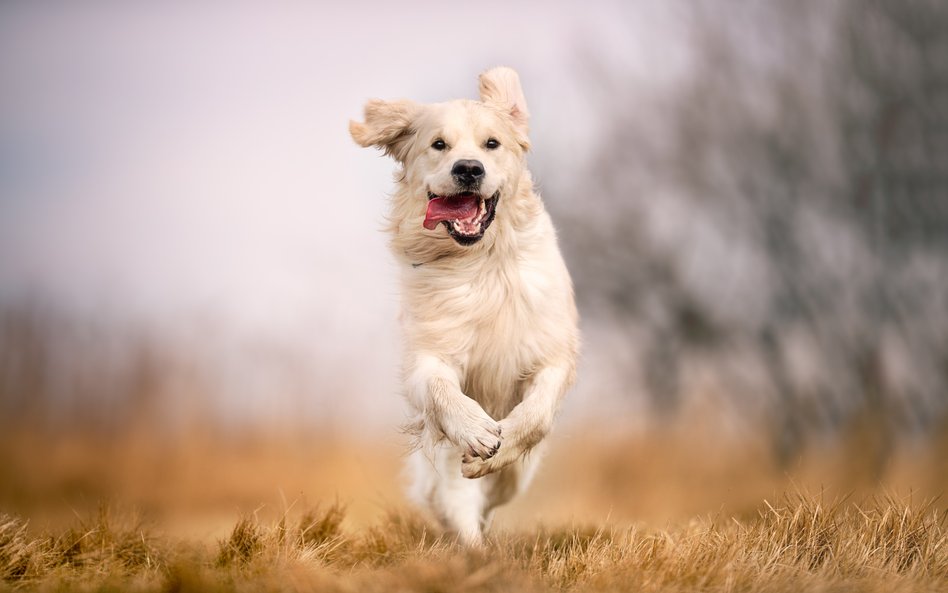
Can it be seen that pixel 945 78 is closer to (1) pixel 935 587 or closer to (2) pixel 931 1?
(2) pixel 931 1

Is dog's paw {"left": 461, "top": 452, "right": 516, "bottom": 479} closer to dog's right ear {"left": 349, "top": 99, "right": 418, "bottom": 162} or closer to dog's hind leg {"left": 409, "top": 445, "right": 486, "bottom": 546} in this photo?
dog's hind leg {"left": 409, "top": 445, "right": 486, "bottom": 546}

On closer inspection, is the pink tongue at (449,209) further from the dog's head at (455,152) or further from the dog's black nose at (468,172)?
the dog's black nose at (468,172)

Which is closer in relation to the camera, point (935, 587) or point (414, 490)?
point (935, 587)

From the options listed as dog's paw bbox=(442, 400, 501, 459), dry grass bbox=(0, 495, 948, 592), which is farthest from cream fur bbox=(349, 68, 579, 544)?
dry grass bbox=(0, 495, 948, 592)

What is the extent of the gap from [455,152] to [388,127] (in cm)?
65

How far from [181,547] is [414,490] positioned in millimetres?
1546

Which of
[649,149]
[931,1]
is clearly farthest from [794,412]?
[931,1]

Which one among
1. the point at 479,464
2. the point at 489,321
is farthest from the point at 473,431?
the point at 489,321

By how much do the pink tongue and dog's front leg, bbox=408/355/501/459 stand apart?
0.73 metres

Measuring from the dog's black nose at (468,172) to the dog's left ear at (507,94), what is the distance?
64cm

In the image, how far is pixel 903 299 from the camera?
11391 millimetres

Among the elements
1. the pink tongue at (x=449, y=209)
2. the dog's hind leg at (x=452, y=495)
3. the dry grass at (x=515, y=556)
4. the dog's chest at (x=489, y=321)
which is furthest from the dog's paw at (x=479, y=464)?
the pink tongue at (x=449, y=209)

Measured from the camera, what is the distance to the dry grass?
3639mm

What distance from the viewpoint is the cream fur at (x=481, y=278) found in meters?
4.67
